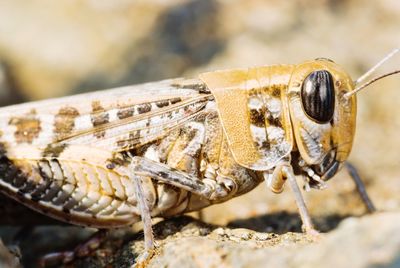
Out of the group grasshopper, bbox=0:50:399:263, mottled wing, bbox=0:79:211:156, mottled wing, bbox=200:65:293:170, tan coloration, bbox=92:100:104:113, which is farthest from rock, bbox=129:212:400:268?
tan coloration, bbox=92:100:104:113

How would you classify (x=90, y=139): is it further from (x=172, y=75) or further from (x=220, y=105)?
(x=172, y=75)

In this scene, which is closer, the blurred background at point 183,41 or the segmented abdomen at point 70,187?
the segmented abdomen at point 70,187

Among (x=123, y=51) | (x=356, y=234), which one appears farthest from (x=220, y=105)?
(x=123, y=51)

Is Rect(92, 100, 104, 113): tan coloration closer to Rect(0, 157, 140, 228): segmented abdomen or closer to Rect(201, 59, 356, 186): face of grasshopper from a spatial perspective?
Rect(0, 157, 140, 228): segmented abdomen

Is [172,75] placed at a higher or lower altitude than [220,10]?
lower

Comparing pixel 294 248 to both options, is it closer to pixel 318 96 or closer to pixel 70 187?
pixel 318 96

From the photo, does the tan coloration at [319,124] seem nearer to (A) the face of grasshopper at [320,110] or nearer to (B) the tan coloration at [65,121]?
(A) the face of grasshopper at [320,110]

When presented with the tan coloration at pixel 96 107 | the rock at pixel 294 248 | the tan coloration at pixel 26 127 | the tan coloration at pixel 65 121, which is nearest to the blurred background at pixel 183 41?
the tan coloration at pixel 26 127
